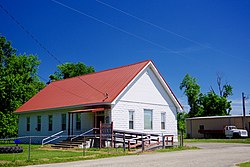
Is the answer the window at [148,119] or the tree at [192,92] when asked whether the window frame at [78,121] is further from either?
the tree at [192,92]

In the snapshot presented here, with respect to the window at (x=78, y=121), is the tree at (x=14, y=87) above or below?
above

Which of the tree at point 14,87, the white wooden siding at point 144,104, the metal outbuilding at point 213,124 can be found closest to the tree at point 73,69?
the tree at point 14,87

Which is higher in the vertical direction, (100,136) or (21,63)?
(21,63)

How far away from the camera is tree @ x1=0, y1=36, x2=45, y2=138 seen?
4312 cm

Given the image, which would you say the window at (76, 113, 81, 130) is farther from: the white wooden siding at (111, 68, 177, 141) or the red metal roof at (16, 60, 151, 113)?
the white wooden siding at (111, 68, 177, 141)

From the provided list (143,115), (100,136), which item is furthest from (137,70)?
(100,136)

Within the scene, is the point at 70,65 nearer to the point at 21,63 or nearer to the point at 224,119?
the point at 21,63

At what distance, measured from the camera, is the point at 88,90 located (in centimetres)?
3148

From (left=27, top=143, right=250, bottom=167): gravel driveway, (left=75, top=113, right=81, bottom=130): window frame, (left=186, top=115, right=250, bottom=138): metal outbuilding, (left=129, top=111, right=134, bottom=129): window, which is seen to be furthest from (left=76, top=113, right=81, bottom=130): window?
(left=186, top=115, right=250, bottom=138): metal outbuilding

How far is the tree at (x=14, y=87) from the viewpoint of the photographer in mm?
43122

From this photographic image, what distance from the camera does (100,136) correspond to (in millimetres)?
24781

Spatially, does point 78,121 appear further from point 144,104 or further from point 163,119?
point 163,119

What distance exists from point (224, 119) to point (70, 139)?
3048 cm

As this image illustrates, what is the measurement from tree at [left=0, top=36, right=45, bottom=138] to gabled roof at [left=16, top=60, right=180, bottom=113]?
22.3 feet
